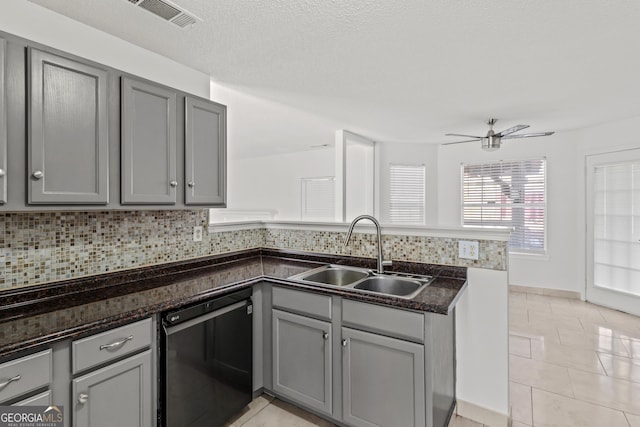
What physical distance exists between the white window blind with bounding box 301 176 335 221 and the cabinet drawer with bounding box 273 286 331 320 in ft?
13.9

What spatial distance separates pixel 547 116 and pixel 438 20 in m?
3.04

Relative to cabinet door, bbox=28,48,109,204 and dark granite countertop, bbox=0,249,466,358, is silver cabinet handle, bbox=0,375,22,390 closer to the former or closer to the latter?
dark granite countertop, bbox=0,249,466,358

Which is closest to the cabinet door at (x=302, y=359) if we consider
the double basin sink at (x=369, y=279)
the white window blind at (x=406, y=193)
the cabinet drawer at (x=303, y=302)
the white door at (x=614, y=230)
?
the cabinet drawer at (x=303, y=302)

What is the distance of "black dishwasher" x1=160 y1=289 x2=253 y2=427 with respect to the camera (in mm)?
1604

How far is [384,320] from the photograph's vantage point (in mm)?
1732

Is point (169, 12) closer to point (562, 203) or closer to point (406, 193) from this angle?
point (406, 193)

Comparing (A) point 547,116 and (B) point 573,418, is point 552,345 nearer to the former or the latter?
(B) point 573,418

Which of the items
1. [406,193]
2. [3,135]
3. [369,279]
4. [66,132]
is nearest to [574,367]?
[369,279]

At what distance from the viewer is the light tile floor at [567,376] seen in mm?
2111

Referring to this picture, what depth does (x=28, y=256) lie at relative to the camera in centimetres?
164

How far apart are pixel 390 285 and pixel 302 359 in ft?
2.49

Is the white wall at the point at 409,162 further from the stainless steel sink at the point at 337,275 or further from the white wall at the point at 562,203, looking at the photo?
the stainless steel sink at the point at 337,275

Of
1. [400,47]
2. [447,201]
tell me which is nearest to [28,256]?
[400,47]

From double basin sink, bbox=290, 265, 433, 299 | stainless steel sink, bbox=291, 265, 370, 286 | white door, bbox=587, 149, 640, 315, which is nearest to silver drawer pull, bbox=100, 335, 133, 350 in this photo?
double basin sink, bbox=290, 265, 433, 299
